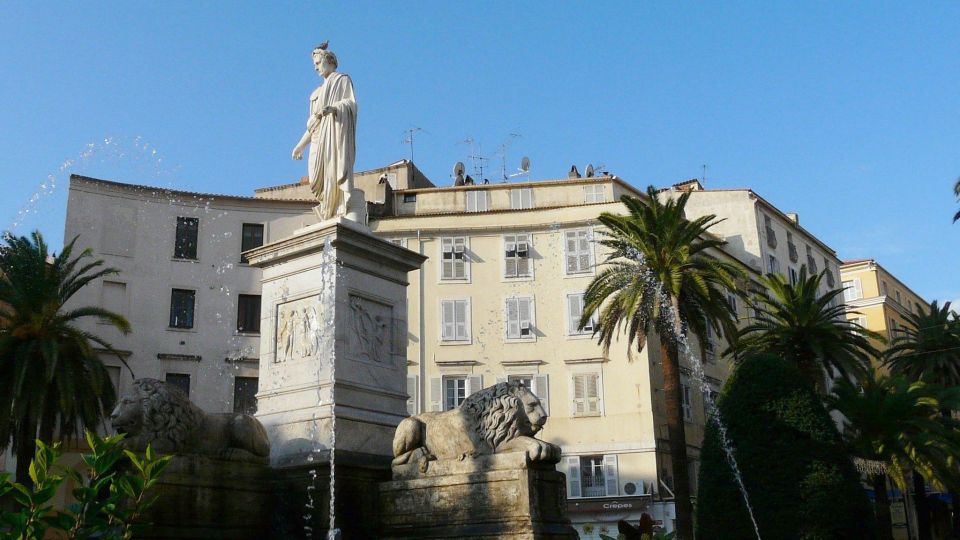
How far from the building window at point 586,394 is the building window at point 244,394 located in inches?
561

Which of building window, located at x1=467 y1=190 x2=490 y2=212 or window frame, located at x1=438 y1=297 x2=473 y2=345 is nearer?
window frame, located at x1=438 y1=297 x2=473 y2=345

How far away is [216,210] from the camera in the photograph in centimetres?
4650

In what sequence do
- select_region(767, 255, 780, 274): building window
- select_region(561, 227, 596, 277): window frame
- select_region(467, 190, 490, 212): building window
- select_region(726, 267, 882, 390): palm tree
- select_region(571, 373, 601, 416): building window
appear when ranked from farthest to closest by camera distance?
select_region(767, 255, 780, 274): building window < select_region(467, 190, 490, 212): building window < select_region(561, 227, 596, 277): window frame < select_region(571, 373, 601, 416): building window < select_region(726, 267, 882, 390): palm tree

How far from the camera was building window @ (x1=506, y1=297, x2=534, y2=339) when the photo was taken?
46250 mm

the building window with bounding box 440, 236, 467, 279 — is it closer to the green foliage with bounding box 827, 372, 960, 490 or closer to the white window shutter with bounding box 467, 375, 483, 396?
the white window shutter with bounding box 467, 375, 483, 396

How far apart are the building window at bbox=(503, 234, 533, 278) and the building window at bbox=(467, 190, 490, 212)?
2815 millimetres

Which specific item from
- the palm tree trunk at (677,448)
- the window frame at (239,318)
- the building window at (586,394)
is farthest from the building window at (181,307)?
the palm tree trunk at (677,448)

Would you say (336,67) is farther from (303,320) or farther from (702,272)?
(702,272)

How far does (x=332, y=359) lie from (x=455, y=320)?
114ft

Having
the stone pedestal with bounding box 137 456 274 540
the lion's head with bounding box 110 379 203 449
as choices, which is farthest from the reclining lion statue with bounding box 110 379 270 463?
the stone pedestal with bounding box 137 456 274 540

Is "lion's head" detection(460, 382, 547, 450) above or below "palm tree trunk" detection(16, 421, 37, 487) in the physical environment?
below

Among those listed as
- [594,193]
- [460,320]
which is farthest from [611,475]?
[594,193]

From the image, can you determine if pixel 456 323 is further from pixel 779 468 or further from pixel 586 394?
pixel 779 468

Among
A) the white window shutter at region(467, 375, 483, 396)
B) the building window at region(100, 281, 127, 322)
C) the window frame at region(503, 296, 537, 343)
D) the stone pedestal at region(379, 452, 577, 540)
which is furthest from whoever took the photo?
the window frame at region(503, 296, 537, 343)
